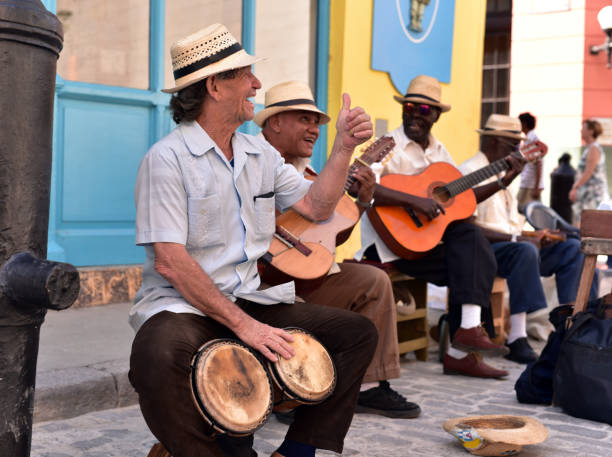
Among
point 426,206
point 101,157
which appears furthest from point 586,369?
point 101,157

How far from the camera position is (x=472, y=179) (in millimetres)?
4984

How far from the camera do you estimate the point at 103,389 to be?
12.4 feet

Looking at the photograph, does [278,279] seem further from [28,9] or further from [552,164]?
[552,164]

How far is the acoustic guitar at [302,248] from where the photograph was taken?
3268mm

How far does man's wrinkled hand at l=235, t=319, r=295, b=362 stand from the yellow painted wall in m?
4.51

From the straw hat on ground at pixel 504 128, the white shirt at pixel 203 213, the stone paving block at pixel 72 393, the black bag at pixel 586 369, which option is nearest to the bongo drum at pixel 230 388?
the white shirt at pixel 203 213

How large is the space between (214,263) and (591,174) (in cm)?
953

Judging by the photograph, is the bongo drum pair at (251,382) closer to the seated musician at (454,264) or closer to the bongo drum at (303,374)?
the bongo drum at (303,374)

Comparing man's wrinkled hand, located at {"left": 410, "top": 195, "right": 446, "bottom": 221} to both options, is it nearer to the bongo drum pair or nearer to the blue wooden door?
Answer: the blue wooden door

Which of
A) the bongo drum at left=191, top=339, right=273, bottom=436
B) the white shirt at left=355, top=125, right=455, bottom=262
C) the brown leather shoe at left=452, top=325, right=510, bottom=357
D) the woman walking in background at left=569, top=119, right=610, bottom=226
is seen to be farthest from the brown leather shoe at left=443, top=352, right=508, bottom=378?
the woman walking in background at left=569, top=119, right=610, bottom=226

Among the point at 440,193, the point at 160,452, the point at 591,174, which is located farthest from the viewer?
the point at 591,174

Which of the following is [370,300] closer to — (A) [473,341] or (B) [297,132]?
(B) [297,132]

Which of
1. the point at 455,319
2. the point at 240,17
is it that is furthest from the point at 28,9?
the point at 240,17

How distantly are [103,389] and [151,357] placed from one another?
152 cm
